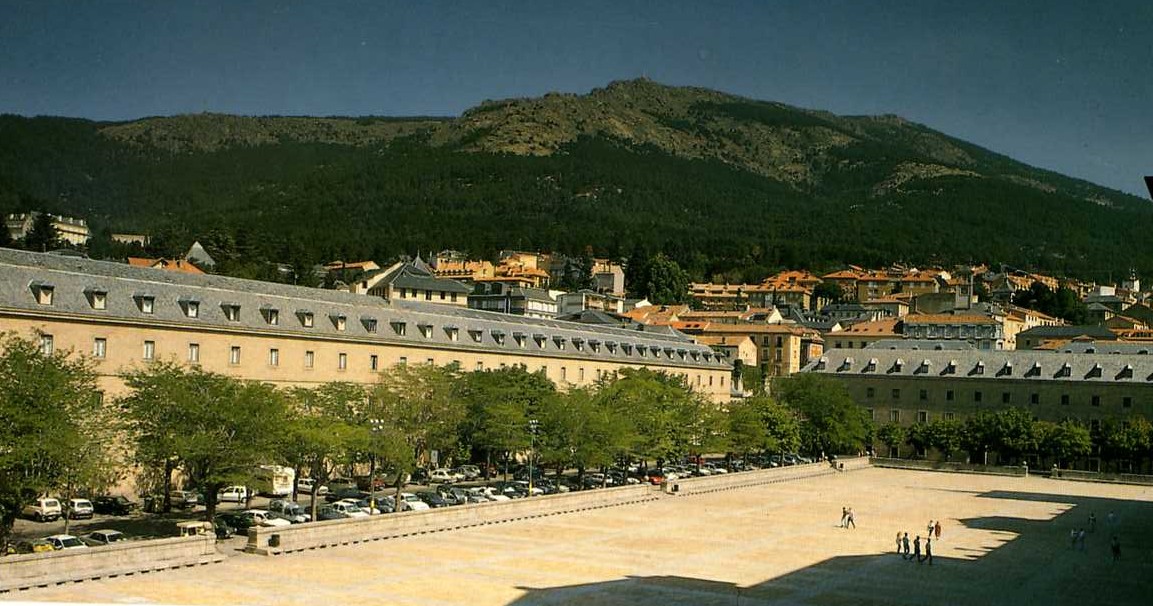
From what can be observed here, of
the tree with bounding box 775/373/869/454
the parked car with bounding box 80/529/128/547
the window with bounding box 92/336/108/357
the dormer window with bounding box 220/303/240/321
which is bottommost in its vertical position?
the parked car with bounding box 80/529/128/547

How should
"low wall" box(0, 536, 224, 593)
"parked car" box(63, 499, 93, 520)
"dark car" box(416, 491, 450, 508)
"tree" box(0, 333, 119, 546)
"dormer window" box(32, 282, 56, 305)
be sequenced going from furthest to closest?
1. "dark car" box(416, 491, 450, 508)
2. "dormer window" box(32, 282, 56, 305)
3. "parked car" box(63, 499, 93, 520)
4. "tree" box(0, 333, 119, 546)
5. "low wall" box(0, 536, 224, 593)

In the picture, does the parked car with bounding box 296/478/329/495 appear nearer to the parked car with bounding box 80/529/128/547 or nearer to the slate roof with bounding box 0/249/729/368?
the slate roof with bounding box 0/249/729/368

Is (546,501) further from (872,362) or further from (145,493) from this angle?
(872,362)

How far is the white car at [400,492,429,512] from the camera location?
43281mm

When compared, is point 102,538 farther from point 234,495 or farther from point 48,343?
point 48,343

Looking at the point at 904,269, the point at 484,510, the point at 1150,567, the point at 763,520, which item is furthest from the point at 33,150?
the point at 904,269

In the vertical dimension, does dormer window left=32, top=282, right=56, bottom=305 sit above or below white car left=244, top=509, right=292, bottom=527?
above

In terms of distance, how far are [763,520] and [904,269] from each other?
516ft

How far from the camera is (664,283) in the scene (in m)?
164

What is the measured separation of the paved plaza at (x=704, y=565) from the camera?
90.1ft

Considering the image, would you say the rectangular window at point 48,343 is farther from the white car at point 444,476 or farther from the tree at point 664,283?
the tree at point 664,283

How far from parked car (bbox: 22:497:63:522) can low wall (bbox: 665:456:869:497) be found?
27.2 meters

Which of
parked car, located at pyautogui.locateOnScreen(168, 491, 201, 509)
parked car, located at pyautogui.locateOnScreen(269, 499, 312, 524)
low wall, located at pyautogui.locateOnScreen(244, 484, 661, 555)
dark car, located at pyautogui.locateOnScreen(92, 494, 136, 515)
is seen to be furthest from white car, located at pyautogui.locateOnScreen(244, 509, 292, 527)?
dark car, located at pyautogui.locateOnScreen(92, 494, 136, 515)

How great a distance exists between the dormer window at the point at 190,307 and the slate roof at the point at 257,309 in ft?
0.26
